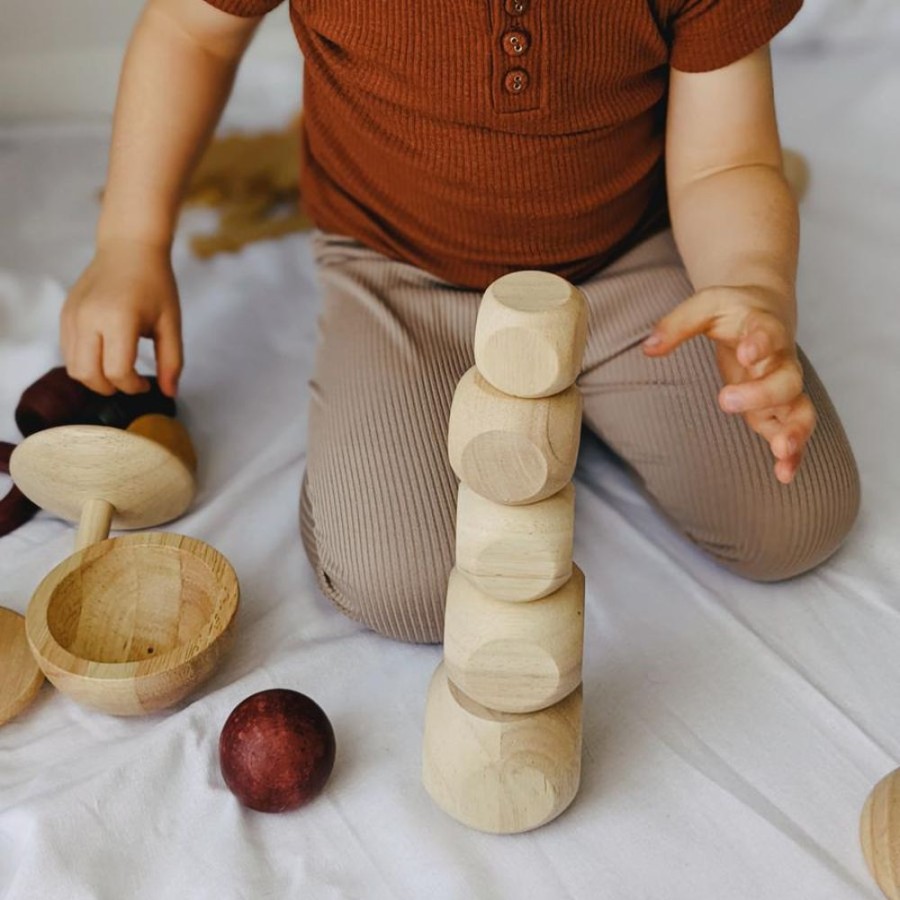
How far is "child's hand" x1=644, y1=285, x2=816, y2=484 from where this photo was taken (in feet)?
1.95

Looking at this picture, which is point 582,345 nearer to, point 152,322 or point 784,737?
point 784,737

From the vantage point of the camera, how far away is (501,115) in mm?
759

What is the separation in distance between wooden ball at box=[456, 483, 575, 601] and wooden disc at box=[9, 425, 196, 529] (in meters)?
0.25

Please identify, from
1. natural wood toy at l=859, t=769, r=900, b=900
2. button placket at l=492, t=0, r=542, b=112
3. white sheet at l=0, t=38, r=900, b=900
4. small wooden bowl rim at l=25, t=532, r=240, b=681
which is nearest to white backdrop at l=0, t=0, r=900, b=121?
white sheet at l=0, t=38, r=900, b=900

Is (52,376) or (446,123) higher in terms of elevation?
(446,123)

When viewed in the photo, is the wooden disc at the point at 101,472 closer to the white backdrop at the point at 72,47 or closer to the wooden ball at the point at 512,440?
the wooden ball at the point at 512,440

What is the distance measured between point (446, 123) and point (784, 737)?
40 centimetres

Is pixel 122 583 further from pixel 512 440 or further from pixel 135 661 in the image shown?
pixel 512 440

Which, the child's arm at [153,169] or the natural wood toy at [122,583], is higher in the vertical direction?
the child's arm at [153,169]

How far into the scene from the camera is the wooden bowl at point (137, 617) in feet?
2.09

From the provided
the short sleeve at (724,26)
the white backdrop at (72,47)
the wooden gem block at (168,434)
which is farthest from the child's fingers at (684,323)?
the white backdrop at (72,47)

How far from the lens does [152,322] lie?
81 centimetres

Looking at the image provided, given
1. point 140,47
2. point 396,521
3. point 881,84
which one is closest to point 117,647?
point 396,521

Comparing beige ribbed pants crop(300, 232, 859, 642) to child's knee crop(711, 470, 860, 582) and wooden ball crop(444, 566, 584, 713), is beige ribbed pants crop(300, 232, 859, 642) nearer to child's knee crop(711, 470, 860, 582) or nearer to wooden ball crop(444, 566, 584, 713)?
child's knee crop(711, 470, 860, 582)
